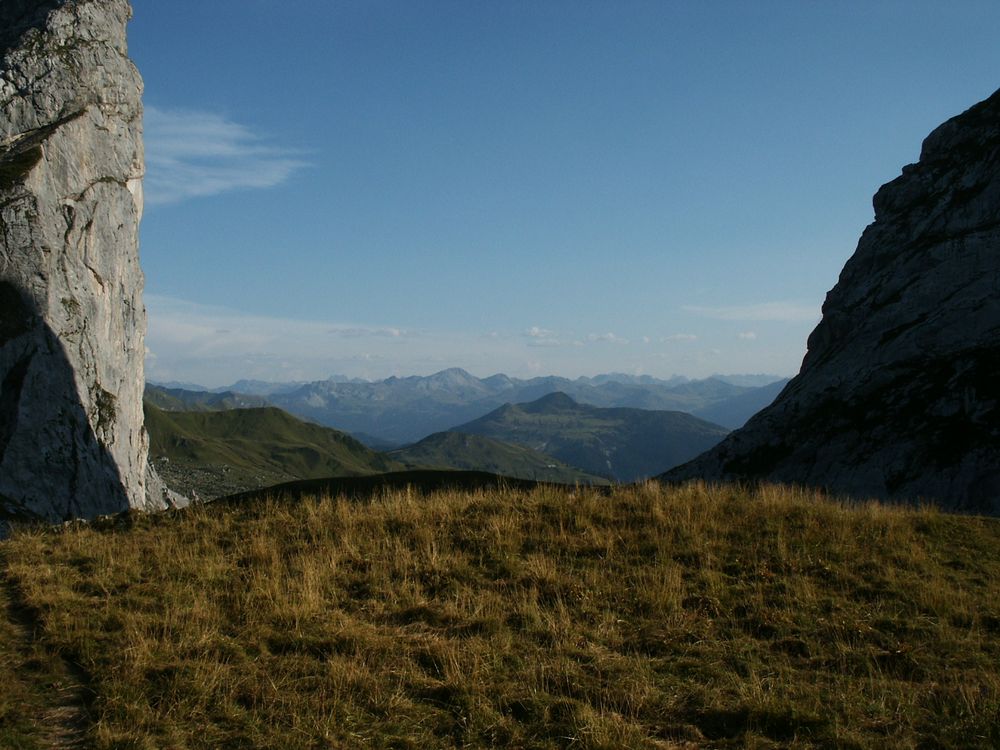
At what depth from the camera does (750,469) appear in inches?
1678

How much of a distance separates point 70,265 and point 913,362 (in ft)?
269

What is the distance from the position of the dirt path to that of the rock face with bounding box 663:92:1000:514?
31.8m

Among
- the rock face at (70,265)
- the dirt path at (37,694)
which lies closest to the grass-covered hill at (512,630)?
the dirt path at (37,694)

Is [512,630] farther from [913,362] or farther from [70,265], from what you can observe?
[70,265]

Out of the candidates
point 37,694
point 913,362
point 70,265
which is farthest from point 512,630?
point 70,265

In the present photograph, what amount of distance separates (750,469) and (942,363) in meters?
12.3

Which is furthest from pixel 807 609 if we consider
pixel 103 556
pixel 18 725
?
→ pixel 103 556

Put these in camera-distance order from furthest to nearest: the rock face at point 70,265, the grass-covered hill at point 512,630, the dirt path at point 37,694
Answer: the rock face at point 70,265 < the grass-covered hill at point 512,630 < the dirt path at point 37,694

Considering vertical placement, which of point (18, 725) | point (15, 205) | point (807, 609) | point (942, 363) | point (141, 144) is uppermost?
point (141, 144)

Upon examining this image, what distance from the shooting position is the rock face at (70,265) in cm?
6381

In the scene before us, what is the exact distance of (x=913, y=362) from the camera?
37906mm

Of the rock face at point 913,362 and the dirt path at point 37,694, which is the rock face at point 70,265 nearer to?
the dirt path at point 37,694

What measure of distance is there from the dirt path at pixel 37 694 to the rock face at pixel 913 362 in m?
31.8

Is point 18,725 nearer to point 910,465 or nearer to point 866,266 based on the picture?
point 910,465
